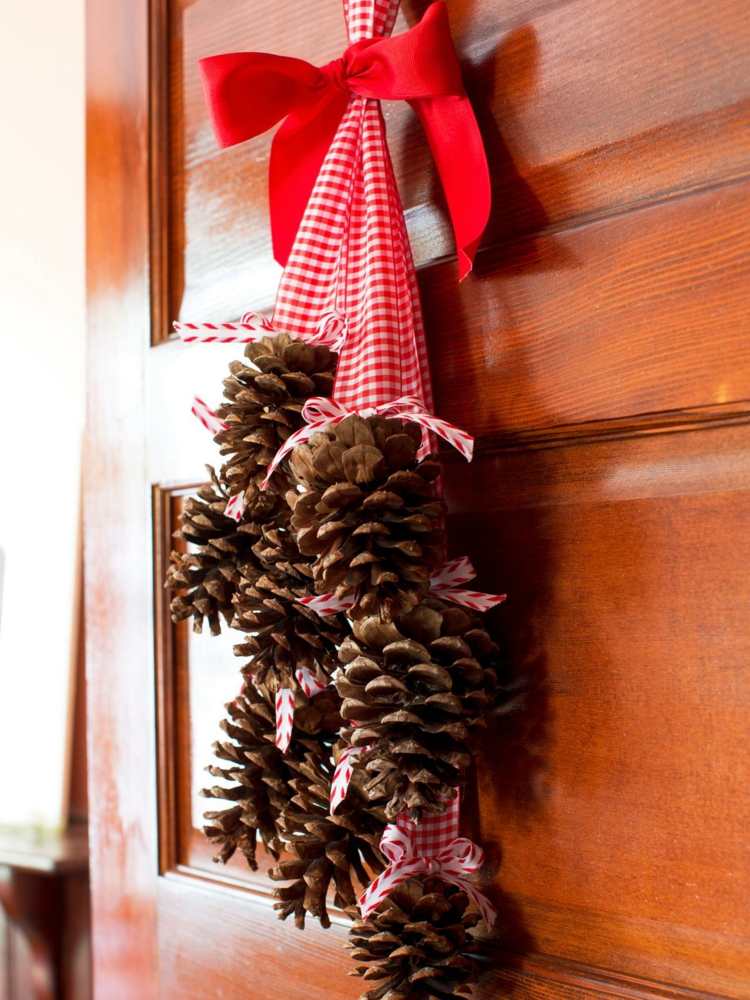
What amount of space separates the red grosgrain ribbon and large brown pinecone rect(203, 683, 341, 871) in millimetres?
264

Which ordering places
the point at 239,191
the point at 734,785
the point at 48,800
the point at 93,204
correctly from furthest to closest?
1. the point at 48,800
2. the point at 93,204
3. the point at 239,191
4. the point at 734,785

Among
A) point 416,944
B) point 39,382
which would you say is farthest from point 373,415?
point 39,382

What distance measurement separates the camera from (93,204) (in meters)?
0.81

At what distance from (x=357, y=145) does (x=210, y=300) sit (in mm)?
200

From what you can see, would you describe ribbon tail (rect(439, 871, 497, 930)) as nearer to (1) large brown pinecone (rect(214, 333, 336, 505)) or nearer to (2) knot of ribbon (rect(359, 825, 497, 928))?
(2) knot of ribbon (rect(359, 825, 497, 928))

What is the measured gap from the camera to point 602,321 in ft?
1.56

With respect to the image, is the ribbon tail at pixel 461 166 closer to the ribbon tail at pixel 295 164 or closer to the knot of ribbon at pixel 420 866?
the ribbon tail at pixel 295 164

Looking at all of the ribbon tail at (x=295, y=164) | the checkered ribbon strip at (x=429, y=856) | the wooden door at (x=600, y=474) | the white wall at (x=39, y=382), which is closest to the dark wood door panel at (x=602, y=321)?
the wooden door at (x=600, y=474)

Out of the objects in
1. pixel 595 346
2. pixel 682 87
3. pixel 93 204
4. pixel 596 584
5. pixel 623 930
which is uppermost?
pixel 93 204

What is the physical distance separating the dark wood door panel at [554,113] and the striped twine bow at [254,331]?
0.08m

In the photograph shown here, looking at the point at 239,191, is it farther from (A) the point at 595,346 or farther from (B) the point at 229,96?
(A) the point at 595,346

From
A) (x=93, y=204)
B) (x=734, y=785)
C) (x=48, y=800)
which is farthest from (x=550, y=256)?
(x=48, y=800)

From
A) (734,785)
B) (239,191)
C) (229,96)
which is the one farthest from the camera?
(239,191)

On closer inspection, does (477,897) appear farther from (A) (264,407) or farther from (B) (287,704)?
(A) (264,407)
